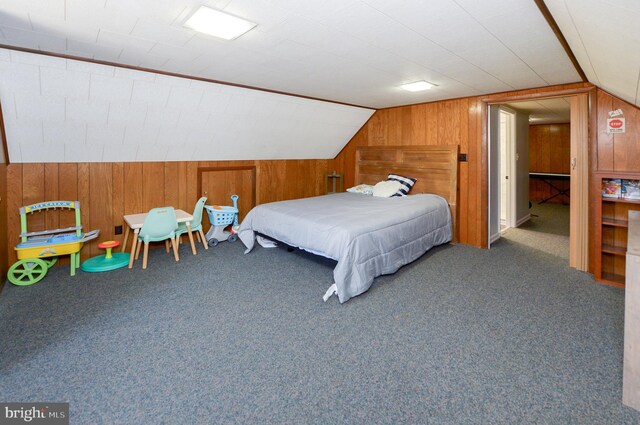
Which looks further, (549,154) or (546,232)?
(549,154)

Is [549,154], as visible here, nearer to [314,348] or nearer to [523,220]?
[523,220]

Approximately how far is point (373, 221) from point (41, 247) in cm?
317

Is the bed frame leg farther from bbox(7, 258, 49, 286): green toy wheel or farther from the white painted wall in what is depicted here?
bbox(7, 258, 49, 286): green toy wheel

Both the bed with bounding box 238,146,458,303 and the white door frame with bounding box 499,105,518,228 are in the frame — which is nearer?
the bed with bounding box 238,146,458,303

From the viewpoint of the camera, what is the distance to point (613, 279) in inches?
126

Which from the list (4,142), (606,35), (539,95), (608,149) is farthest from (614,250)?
(4,142)

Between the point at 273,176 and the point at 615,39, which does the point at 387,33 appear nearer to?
the point at 615,39

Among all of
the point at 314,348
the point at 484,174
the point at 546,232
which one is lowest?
the point at 314,348

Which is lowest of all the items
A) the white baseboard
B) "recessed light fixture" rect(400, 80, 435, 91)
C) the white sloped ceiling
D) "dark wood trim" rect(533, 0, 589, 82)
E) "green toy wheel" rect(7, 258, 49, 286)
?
"green toy wheel" rect(7, 258, 49, 286)

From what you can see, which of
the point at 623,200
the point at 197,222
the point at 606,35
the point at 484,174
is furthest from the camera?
the point at 484,174

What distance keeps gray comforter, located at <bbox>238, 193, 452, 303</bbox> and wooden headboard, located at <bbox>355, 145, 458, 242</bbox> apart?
21 centimetres

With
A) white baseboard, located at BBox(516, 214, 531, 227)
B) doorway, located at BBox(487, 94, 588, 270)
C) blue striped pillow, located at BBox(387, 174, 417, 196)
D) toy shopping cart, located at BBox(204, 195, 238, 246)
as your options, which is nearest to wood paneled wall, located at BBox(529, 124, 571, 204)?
doorway, located at BBox(487, 94, 588, 270)

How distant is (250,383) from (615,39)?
261 centimetres

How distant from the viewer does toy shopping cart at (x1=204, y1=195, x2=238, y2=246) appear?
14.9 feet
